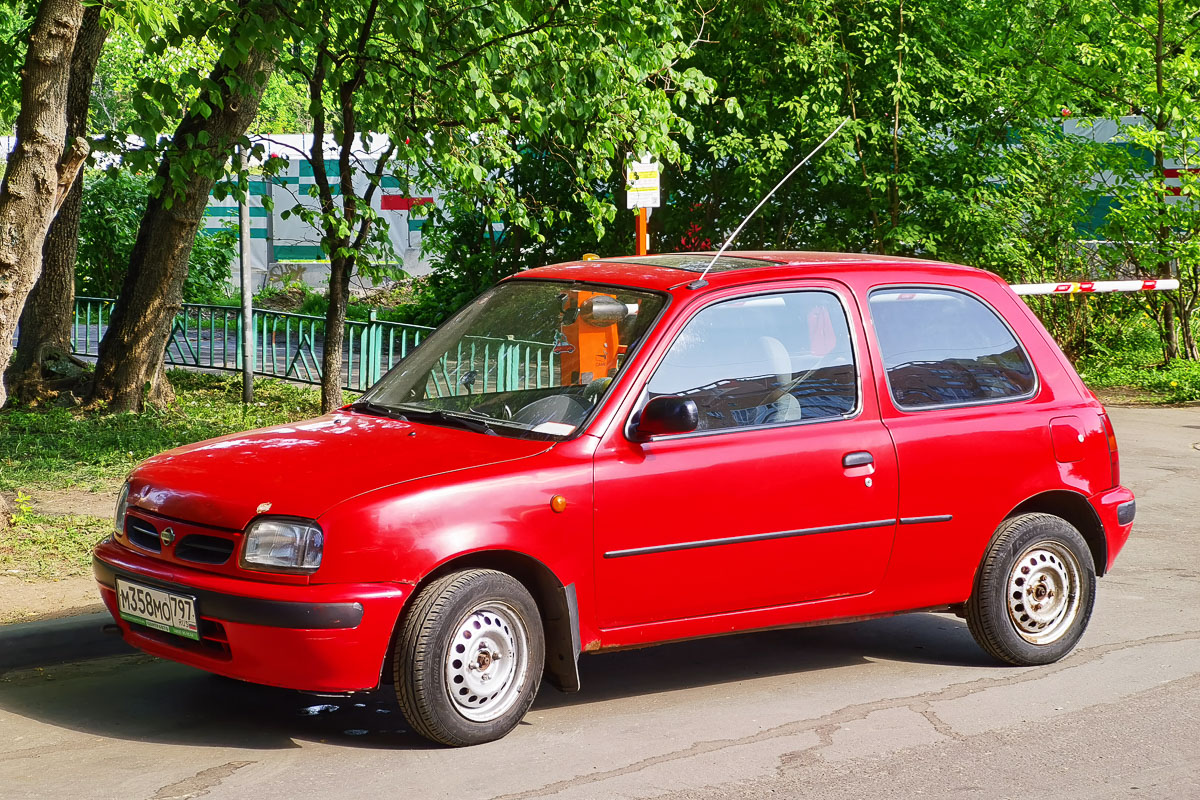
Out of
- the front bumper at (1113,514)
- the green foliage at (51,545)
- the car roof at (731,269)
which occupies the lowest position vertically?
the green foliage at (51,545)

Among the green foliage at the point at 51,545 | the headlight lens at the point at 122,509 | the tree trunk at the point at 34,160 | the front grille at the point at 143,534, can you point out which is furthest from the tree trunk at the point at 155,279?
the front grille at the point at 143,534

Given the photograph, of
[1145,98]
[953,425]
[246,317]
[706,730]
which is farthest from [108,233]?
[706,730]

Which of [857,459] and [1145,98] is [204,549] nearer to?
[857,459]

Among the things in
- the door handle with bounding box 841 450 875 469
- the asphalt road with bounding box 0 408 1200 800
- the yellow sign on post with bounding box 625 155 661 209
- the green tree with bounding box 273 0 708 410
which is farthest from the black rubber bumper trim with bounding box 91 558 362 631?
the yellow sign on post with bounding box 625 155 661 209

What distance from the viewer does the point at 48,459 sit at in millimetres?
10188

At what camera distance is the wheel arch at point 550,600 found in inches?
195

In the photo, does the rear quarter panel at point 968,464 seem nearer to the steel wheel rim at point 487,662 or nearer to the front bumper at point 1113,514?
the front bumper at point 1113,514

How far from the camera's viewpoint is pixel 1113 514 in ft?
20.7

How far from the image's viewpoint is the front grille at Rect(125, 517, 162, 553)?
16.5ft

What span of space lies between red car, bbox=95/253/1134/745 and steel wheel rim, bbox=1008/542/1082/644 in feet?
0.04

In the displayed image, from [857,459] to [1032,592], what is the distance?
47.0 inches

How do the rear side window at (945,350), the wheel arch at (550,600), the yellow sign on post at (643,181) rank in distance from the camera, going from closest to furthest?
the wheel arch at (550,600)
the rear side window at (945,350)
the yellow sign on post at (643,181)

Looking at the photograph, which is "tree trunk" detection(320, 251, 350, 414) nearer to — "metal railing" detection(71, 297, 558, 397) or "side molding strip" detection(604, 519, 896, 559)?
"metal railing" detection(71, 297, 558, 397)

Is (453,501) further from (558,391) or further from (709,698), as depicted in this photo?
(709,698)
